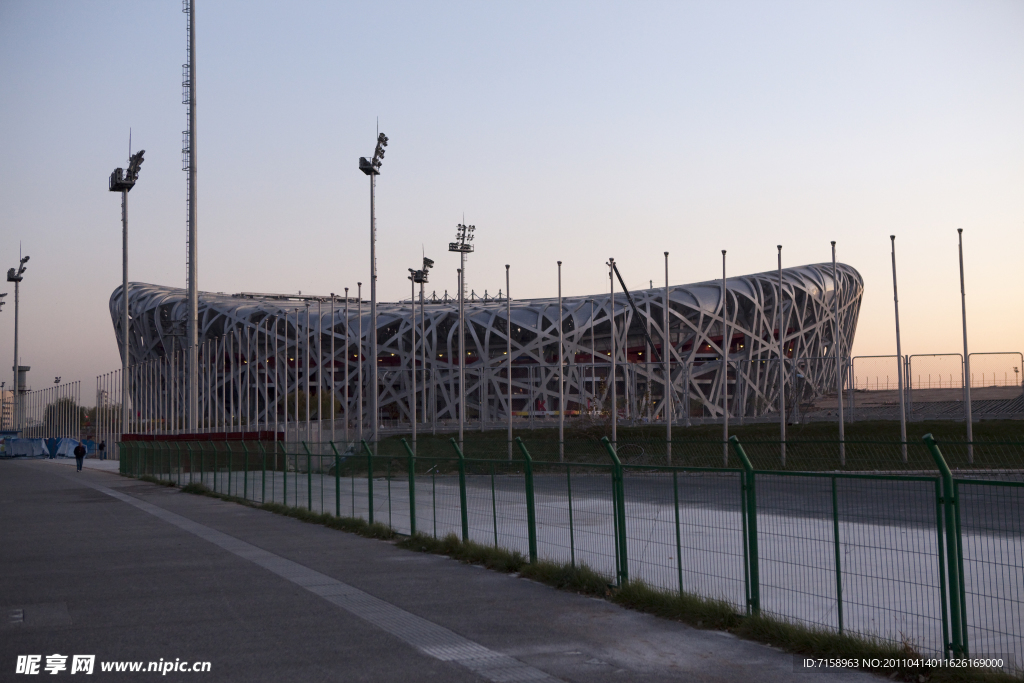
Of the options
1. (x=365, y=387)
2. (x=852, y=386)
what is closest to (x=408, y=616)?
(x=852, y=386)

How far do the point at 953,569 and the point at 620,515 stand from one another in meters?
4.26

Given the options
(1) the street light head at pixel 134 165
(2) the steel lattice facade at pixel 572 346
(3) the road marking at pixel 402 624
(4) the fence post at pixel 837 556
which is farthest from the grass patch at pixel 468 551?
(2) the steel lattice facade at pixel 572 346

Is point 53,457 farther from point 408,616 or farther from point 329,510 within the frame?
point 408,616

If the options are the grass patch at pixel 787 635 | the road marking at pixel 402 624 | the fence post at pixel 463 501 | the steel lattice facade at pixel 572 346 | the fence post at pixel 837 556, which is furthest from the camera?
the steel lattice facade at pixel 572 346

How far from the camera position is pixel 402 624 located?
9.10 m

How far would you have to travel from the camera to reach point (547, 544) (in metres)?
12.4

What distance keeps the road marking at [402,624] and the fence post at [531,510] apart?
2427 millimetres

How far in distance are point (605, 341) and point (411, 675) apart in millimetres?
73119

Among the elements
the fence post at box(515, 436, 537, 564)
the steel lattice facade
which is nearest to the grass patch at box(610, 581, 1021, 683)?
the fence post at box(515, 436, 537, 564)

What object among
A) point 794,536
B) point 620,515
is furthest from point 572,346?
point 794,536

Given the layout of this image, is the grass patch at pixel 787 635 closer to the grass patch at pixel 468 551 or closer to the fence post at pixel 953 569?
the fence post at pixel 953 569

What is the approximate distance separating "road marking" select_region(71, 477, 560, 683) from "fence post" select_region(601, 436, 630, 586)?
8.16 feet

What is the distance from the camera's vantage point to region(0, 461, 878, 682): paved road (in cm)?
743

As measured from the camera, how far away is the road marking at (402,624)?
737 centimetres
